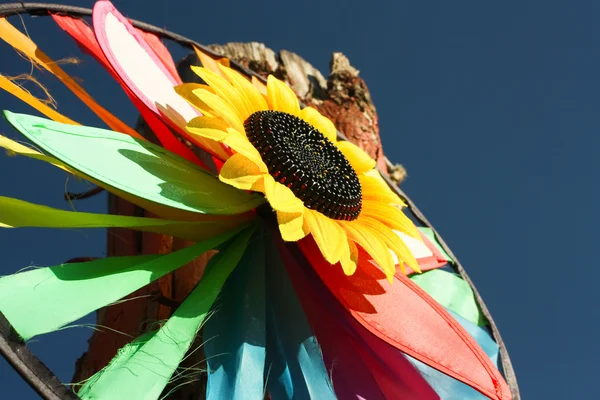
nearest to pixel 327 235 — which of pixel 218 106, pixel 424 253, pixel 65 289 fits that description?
pixel 218 106

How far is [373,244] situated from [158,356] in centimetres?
36

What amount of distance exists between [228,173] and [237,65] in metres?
0.66

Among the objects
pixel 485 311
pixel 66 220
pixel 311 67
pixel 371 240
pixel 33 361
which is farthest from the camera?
pixel 311 67

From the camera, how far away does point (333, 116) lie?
6.40ft

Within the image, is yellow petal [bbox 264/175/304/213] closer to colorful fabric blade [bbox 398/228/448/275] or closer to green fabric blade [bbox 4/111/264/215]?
green fabric blade [bbox 4/111/264/215]

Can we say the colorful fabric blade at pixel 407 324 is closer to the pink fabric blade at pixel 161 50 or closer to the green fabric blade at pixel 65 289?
the green fabric blade at pixel 65 289

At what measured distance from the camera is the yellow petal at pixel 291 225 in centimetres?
92

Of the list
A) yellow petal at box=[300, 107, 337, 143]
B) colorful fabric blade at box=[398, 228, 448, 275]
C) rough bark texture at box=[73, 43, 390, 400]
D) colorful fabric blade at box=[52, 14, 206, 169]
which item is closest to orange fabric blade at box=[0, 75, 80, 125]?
colorful fabric blade at box=[52, 14, 206, 169]

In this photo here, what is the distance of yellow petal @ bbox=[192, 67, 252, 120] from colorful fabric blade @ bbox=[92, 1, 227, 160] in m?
0.07

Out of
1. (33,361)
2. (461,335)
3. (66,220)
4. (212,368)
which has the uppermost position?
(66,220)

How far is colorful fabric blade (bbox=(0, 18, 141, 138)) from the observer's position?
3.59 feet

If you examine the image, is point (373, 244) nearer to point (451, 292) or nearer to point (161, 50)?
point (451, 292)

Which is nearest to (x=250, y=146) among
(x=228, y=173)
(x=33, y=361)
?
(x=228, y=173)

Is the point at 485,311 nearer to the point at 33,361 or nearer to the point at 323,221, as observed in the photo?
the point at 323,221
